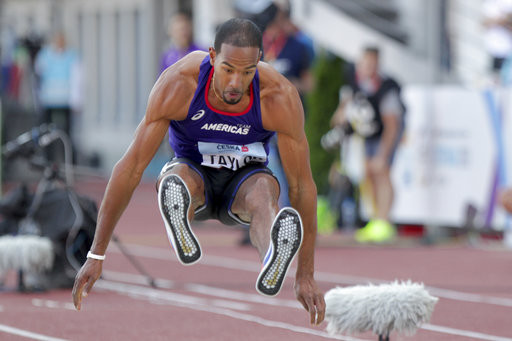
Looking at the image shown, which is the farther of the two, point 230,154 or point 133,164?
point 230,154

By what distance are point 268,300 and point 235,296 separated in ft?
1.07

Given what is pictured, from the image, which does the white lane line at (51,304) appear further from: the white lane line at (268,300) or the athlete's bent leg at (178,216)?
the athlete's bent leg at (178,216)

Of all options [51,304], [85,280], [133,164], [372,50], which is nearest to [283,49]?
[372,50]

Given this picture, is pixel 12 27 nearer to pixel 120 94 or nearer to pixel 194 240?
pixel 120 94

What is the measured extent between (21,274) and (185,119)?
3140mm

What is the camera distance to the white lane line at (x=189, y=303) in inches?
252

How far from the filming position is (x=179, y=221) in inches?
196

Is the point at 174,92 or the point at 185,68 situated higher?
the point at 185,68

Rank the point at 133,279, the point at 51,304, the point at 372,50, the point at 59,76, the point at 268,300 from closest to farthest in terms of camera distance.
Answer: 1. the point at 51,304
2. the point at 268,300
3. the point at 133,279
4. the point at 372,50
5. the point at 59,76

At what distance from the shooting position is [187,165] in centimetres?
541

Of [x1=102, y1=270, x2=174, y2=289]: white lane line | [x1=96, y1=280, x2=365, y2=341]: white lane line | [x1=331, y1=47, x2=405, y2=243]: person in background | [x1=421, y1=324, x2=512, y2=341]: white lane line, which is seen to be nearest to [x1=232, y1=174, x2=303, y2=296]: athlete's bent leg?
[x1=96, y1=280, x2=365, y2=341]: white lane line

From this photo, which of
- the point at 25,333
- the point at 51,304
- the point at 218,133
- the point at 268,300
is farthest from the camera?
the point at 268,300

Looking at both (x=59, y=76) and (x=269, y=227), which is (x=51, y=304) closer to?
(x=269, y=227)

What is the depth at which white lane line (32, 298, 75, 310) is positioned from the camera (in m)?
7.21
